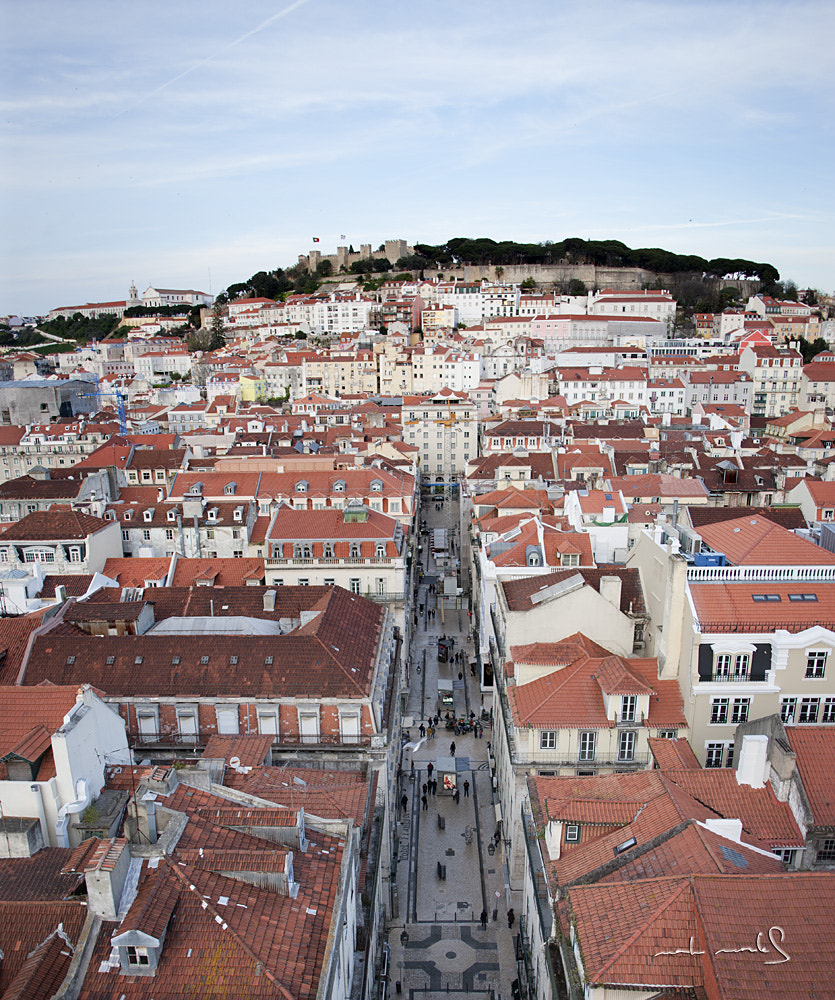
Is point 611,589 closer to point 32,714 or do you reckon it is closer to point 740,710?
point 740,710

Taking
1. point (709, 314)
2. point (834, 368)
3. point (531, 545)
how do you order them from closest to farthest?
point (531, 545) → point (834, 368) → point (709, 314)

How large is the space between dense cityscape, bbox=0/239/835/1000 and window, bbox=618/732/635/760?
0.38 ft

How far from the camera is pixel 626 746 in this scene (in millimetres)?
25625

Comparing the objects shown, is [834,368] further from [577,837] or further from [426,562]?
[577,837]

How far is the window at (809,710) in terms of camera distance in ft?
80.9

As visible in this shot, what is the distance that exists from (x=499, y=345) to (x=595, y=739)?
403 ft

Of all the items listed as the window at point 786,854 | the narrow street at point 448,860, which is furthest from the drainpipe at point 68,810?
the window at point 786,854

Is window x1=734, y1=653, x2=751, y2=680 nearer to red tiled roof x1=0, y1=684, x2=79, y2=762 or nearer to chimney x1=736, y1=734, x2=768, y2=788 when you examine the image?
chimney x1=736, y1=734, x2=768, y2=788

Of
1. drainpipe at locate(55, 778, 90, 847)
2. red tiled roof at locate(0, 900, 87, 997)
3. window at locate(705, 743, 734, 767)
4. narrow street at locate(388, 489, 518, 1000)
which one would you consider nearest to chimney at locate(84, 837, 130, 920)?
red tiled roof at locate(0, 900, 87, 997)

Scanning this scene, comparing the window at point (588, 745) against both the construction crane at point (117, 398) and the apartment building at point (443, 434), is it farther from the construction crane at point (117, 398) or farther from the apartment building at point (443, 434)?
the construction crane at point (117, 398)

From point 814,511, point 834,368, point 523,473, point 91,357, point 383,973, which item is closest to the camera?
point 383,973

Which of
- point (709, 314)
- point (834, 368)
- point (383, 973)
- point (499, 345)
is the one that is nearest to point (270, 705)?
point (383, 973)

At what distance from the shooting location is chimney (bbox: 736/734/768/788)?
19.5 metres

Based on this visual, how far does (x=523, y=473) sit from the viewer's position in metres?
62.7
